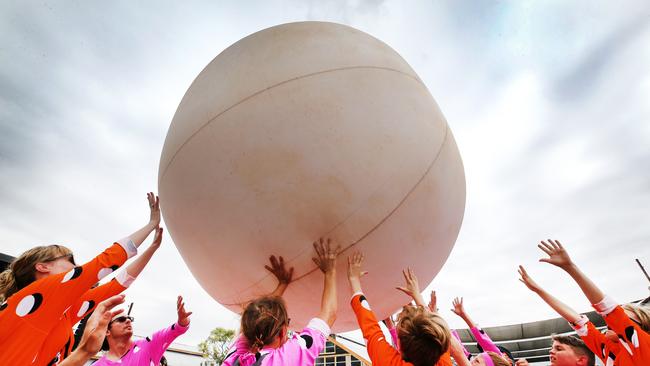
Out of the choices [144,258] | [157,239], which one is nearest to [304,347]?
[144,258]

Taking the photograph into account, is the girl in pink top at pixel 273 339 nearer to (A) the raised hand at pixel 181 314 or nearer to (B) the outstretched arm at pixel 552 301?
(A) the raised hand at pixel 181 314

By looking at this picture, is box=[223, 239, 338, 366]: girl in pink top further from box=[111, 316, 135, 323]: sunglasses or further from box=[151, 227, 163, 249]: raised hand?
box=[111, 316, 135, 323]: sunglasses

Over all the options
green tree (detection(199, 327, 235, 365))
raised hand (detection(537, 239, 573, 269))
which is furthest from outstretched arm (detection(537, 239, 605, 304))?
green tree (detection(199, 327, 235, 365))

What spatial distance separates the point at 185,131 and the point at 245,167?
0.72 meters

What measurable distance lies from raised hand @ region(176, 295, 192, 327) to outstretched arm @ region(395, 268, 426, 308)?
194 centimetres

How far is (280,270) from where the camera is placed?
2379 millimetres

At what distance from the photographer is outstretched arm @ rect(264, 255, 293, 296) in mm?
2352

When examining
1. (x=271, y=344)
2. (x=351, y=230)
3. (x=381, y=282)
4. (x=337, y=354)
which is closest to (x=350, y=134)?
(x=351, y=230)

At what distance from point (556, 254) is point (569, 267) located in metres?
0.12

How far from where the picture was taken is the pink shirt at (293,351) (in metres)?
1.54

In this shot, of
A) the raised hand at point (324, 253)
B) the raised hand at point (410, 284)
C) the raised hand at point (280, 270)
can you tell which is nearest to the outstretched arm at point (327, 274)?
the raised hand at point (324, 253)

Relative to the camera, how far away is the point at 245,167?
2.28 m

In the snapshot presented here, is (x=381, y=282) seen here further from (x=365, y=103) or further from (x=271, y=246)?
(x=365, y=103)

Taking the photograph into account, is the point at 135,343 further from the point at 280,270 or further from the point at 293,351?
the point at 293,351
